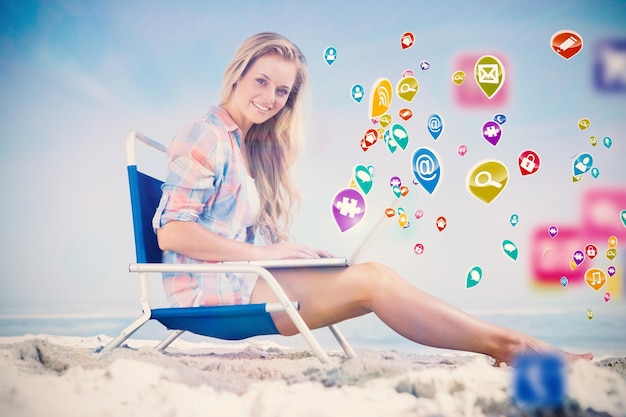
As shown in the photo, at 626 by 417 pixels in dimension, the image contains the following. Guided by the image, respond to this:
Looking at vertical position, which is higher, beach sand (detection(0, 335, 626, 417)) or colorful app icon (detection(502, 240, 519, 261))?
colorful app icon (detection(502, 240, 519, 261))

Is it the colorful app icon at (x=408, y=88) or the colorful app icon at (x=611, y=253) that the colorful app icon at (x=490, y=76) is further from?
the colorful app icon at (x=611, y=253)

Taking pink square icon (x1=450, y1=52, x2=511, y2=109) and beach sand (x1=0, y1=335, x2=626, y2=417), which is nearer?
beach sand (x1=0, y1=335, x2=626, y2=417)

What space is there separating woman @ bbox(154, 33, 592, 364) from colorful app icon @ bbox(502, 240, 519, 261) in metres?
0.35

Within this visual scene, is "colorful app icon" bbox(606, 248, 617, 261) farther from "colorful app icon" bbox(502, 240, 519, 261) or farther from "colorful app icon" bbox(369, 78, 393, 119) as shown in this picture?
"colorful app icon" bbox(369, 78, 393, 119)

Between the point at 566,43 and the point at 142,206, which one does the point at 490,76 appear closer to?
the point at 566,43

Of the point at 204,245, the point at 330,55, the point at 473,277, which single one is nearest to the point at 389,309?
the point at 473,277

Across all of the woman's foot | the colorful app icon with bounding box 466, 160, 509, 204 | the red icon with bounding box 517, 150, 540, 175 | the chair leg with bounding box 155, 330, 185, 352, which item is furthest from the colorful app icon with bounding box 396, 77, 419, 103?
the chair leg with bounding box 155, 330, 185, 352

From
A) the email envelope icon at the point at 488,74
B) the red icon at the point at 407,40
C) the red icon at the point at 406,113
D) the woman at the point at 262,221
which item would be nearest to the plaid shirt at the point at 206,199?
the woman at the point at 262,221

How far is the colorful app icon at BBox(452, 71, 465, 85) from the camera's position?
261 cm

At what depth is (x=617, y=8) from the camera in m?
2.64

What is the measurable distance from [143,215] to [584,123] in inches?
64.1

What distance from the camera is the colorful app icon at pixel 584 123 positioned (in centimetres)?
262

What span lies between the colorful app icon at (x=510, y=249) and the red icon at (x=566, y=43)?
725 mm

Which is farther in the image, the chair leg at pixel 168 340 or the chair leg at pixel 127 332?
the chair leg at pixel 168 340
